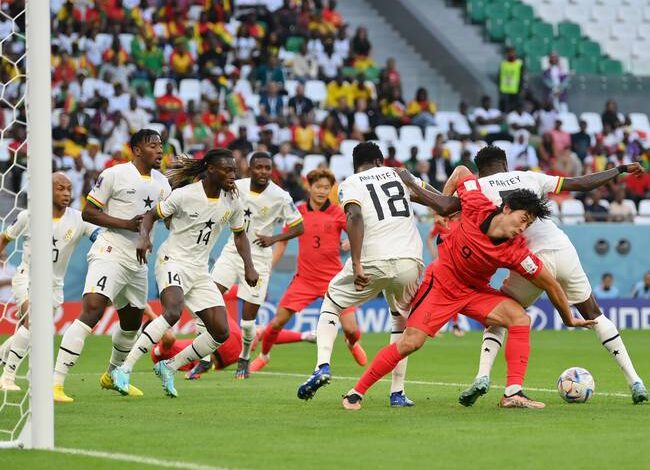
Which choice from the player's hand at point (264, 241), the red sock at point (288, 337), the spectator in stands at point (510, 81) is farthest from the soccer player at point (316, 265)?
the spectator in stands at point (510, 81)

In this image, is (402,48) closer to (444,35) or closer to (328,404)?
(444,35)

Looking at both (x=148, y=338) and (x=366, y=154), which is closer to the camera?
(x=366, y=154)

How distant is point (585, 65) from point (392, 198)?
24.9 m

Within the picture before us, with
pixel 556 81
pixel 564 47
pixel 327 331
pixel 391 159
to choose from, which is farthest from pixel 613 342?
pixel 564 47

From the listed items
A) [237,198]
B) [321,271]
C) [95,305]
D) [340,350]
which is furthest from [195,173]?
[340,350]

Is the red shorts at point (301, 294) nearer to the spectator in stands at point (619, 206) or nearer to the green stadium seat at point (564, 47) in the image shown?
the spectator in stands at point (619, 206)

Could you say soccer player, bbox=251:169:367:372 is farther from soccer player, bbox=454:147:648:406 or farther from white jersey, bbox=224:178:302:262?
soccer player, bbox=454:147:648:406

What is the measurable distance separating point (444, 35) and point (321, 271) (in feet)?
63.4

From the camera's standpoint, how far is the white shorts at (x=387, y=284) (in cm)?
1132

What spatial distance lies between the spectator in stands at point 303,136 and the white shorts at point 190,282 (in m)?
15.3

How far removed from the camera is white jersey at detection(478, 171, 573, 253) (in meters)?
11.1

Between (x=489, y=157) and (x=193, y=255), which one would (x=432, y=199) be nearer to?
(x=489, y=157)

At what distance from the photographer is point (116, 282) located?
1186cm

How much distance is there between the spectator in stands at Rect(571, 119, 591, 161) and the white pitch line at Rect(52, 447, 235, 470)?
928 inches
